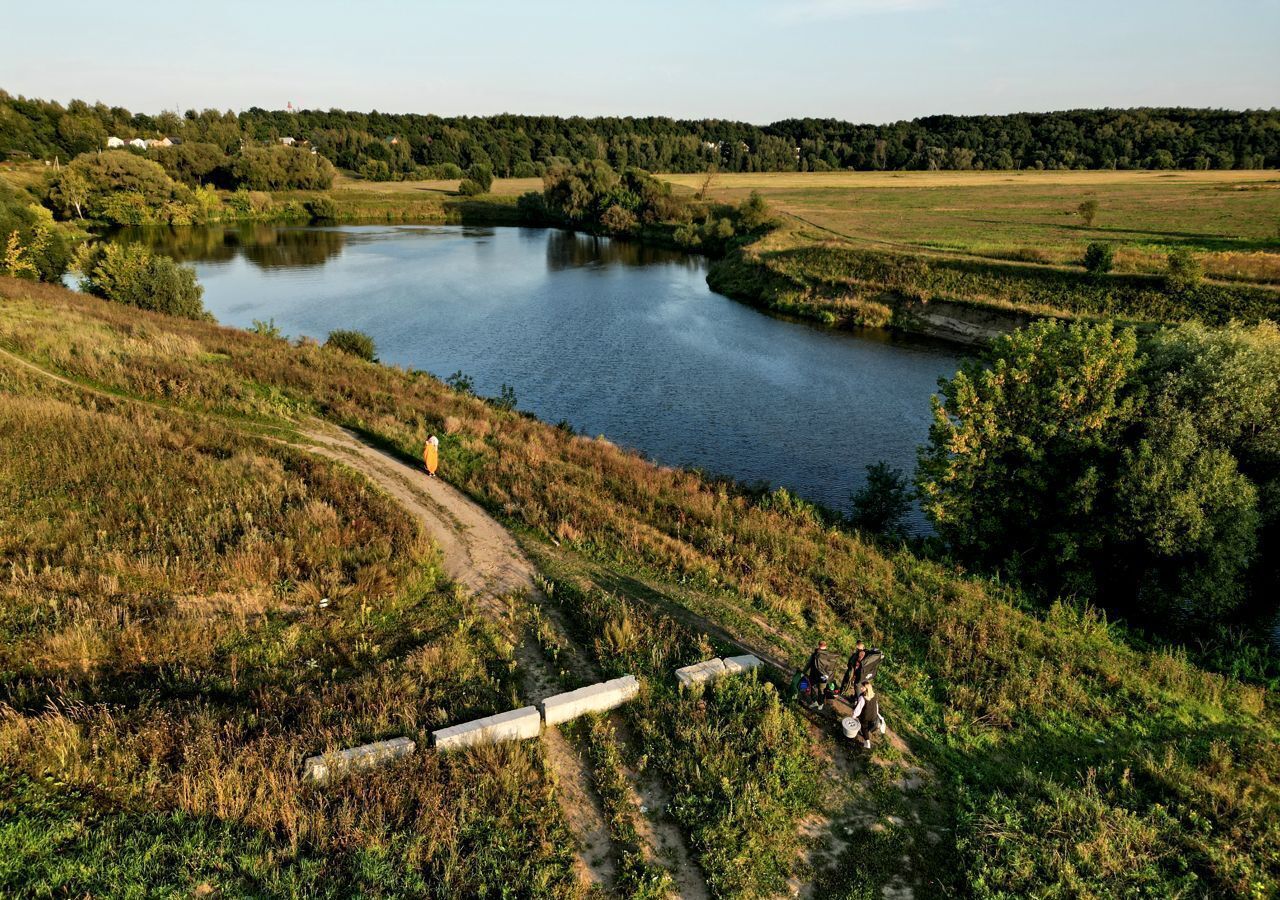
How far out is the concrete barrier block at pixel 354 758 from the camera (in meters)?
8.56

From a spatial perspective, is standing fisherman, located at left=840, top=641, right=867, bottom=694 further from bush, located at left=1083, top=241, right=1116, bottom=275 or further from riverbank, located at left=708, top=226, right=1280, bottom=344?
bush, located at left=1083, top=241, right=1116, bottom=275

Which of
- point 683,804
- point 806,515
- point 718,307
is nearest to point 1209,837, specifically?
Answer: point 683,804

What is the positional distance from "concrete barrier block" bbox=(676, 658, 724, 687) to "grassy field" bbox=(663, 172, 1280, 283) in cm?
5275

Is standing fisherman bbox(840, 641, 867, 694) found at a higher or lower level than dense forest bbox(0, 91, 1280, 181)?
lower

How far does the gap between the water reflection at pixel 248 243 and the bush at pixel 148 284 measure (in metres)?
29.1

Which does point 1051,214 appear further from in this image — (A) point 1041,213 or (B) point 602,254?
(B) point 602,254

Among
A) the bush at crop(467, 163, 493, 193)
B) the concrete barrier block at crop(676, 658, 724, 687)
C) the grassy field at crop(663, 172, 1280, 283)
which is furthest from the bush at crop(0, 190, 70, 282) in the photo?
the bush at crop(467, 163, 493, 193)

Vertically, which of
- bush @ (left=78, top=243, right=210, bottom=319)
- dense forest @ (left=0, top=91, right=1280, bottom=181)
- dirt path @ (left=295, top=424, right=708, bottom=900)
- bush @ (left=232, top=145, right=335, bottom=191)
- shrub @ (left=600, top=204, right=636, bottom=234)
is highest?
dense forest @ (left=0, top=91, right=1280, bottom=181)

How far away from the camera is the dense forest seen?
125500 mm

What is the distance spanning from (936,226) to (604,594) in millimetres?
75897

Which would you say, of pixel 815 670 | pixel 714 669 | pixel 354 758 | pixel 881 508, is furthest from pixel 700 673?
pixel 881 508

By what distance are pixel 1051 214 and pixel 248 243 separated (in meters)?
99.9

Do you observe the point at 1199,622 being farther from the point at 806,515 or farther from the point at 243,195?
the point at 243,195

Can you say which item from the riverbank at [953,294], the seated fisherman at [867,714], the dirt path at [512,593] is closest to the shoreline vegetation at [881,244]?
the riverbank at [953,294]
